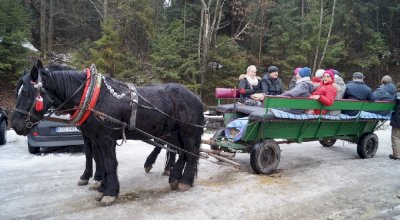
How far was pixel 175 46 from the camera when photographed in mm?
18156

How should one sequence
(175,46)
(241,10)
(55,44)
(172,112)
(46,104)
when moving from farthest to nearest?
(55,44) → (241,10) → (175,46) → (172,112) → (46,104)

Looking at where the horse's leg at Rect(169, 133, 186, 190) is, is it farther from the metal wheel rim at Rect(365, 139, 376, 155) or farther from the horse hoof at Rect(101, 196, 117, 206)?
the metal wheel rim at Rect(365, 139, 376, 155)

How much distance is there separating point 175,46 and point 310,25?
9851mm

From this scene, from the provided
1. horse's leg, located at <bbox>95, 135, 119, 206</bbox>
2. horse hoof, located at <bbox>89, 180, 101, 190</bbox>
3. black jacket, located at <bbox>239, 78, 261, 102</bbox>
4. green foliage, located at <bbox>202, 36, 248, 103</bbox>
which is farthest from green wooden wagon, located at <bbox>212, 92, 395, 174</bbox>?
green foliage, located at <bbox>202, 36, 248, 103</bbox>

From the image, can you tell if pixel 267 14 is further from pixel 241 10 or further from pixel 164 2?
pixel 164 2

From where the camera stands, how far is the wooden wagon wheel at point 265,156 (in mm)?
5887

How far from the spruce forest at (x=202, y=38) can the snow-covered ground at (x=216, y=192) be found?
11.0 m

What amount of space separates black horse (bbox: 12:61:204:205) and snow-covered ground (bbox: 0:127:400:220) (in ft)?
1.30

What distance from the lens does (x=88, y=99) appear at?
428 cm

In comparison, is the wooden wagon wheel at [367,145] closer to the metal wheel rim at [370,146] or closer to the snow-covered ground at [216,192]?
the metal wheel rim at [370,146]

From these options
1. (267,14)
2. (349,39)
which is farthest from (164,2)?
(349,39)

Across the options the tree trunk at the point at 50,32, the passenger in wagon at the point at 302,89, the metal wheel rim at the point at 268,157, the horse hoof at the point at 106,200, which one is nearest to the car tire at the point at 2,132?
the horse hoof at the point at 106,200

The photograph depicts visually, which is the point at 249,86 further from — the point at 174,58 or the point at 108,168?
the point at 174,58

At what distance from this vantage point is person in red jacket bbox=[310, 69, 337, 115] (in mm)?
6371
